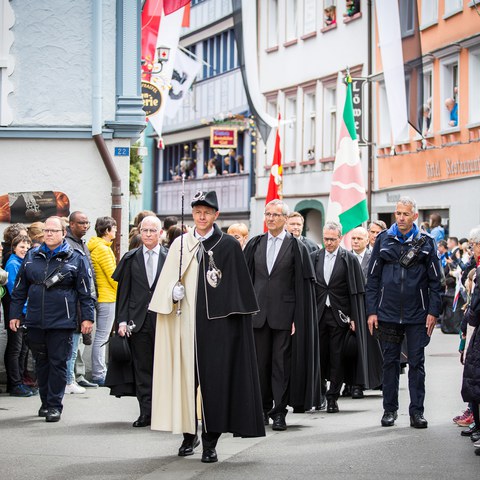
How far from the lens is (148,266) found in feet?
39.8

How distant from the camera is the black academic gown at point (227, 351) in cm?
966

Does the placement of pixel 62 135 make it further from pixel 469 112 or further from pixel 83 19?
pixel 469 112

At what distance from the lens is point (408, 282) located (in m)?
11.5

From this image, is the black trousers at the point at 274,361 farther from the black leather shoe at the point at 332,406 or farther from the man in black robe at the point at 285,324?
the black leather shoe at the point at 332,406

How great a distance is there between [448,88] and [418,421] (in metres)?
22.8

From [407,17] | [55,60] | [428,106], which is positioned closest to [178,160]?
[428,106]

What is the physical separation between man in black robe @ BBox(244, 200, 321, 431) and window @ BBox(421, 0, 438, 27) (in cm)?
2267

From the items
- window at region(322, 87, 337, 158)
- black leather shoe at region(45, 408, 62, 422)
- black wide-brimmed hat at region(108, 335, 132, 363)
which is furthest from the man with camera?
window at region(322, 87, 337, 158)

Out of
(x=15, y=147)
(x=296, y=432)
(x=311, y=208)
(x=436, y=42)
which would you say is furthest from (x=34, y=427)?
(x=311, y=208)

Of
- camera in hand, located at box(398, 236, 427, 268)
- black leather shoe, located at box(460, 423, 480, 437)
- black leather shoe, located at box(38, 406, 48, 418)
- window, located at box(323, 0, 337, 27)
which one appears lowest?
black leather shoe, located at box(460, 423, 480, 437)

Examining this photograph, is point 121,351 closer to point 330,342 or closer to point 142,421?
point 142,421

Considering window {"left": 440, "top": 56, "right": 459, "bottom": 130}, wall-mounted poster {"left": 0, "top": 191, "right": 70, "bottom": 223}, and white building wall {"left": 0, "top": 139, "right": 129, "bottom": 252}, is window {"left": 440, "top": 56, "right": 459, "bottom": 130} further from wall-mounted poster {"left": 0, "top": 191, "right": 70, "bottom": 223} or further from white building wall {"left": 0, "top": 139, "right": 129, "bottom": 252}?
wall-mounted poster {"left": 0, "top": 191, "right": 70, "bottom": 223}

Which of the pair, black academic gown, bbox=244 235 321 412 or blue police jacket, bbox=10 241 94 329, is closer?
black academic gown, bbox=244 235 321 412

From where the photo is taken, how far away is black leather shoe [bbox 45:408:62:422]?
467 inches
